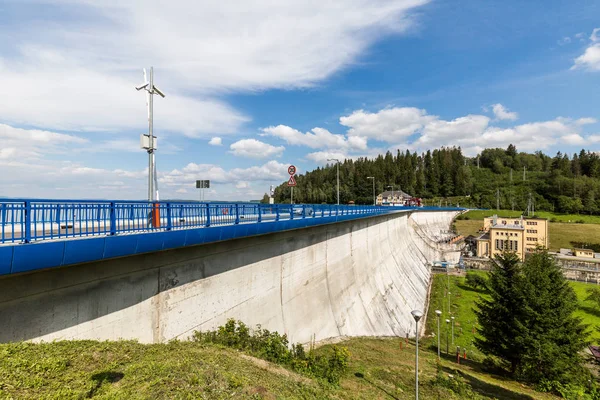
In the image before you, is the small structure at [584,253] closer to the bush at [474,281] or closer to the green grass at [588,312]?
the green grass at [588,312]

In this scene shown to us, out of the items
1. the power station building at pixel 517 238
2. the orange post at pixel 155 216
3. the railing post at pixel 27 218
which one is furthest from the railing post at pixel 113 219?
the power station building at pixel 517 238

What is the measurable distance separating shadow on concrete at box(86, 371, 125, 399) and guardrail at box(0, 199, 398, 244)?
330 centimetres

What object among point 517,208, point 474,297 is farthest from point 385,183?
point 474,297

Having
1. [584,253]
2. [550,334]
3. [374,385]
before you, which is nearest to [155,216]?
[374,385]

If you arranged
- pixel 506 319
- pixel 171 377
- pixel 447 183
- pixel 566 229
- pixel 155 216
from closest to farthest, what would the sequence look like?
1. pixel 171 377
2. pixel 155 216
3. pixel 506 319
4. pixel 566 229
5. pixel 447 183

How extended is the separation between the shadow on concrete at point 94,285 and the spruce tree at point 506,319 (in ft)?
65.5

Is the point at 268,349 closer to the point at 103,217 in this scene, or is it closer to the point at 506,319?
the point at 103,217

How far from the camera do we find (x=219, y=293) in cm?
1265

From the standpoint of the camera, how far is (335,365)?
1255cm

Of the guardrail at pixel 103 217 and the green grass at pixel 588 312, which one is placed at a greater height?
the guardrail at pixel 103 217

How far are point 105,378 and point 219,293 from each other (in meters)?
6.37

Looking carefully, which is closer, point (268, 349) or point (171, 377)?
point (171, 377)

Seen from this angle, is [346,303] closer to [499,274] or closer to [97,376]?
[499,274]

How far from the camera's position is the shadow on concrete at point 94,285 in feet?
22.0
